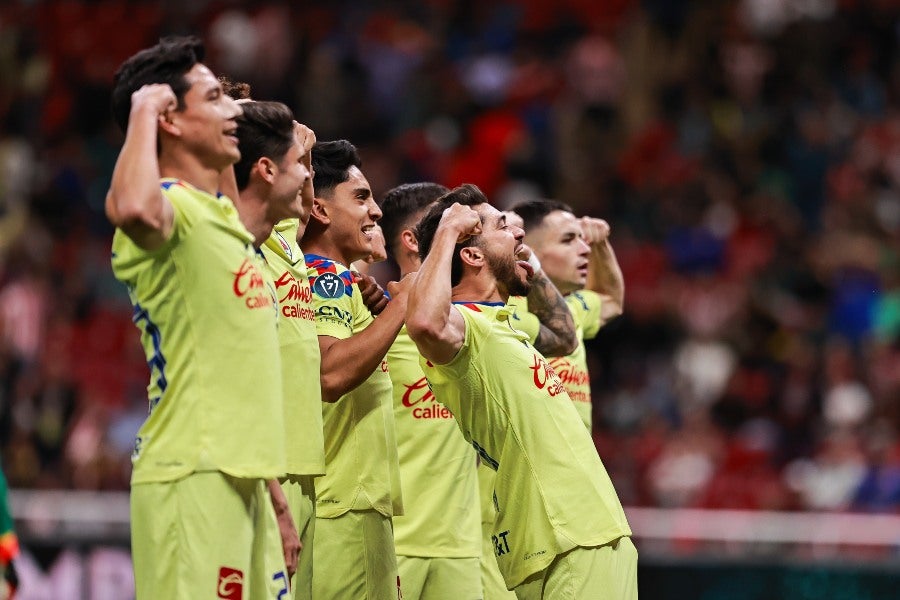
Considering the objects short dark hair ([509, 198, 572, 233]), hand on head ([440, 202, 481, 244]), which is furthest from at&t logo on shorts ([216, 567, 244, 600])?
short dark hair ([509, 198, 572, 233])

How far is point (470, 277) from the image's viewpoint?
5.59 metres

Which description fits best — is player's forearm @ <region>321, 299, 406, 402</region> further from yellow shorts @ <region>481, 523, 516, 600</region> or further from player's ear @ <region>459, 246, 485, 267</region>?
yellow shorts @ <region>481, 523, 516, 600</region>

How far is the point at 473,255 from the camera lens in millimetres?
5582

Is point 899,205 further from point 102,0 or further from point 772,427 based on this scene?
point 102,0

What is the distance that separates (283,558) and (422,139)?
10.4 metres

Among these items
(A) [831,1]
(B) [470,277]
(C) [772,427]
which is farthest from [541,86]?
(B) [470,277]

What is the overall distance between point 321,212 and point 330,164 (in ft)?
0.72

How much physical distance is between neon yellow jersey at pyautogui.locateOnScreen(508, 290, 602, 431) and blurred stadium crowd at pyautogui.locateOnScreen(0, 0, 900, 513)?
13.6 feet

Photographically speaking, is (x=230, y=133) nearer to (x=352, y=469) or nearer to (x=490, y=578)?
(x=352, y=469)

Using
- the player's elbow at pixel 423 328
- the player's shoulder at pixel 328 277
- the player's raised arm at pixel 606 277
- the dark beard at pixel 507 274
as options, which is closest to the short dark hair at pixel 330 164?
the player's shoulder at pixel 328 277

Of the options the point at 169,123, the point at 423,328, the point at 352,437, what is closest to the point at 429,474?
the point at 352,437

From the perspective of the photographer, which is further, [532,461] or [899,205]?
[899,205]

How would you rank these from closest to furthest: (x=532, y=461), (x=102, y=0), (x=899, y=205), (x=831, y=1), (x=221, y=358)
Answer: (x=221, y=358) < (x=532, y=461) < (x=899, y=205) < (x=831, y=1) < (x=102, y=0)

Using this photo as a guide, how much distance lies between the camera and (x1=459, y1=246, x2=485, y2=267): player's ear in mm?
5572
